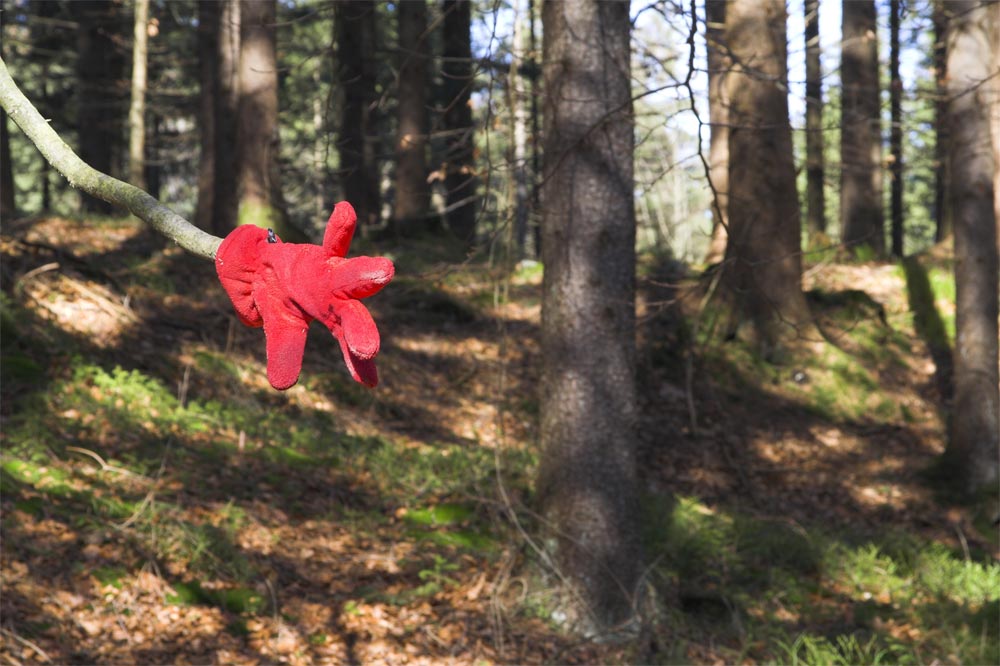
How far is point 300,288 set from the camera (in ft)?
5.05

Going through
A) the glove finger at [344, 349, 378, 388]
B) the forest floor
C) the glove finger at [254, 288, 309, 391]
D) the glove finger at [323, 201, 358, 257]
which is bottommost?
the forest floor

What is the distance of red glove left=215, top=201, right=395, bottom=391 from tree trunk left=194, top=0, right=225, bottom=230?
1202 cm

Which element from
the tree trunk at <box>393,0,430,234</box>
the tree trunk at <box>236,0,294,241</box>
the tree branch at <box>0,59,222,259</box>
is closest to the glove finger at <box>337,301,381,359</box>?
the tree branch at <box>0,59,222,259</box>

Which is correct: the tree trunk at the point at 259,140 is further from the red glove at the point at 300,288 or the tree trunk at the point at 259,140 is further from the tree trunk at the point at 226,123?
the red glove at the point at 300,288

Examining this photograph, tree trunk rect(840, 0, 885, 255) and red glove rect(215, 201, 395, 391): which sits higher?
tree trunk rect(840, 0, 885, 255)

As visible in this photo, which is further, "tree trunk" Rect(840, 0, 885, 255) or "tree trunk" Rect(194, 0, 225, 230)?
"tree trunk" Rect(840, 0, 885, 255)

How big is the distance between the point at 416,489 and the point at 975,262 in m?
6.02

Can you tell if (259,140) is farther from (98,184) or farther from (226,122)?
(98,184)

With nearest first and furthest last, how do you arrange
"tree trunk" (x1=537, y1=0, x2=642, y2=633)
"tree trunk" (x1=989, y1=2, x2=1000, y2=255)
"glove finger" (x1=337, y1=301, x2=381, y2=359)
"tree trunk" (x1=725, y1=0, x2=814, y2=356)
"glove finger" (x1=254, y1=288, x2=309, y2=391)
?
"glove finger" (x1=337, y1=301, x2=381, y2=359)
"glove finger" (x1=254, y1=288, x2=309, y2=391)
"tree trunk" (x1=537, y1=0, x2=642, y2=633)
"tree trunk" (x1=989, y1=2, x2=1000, y2=255)
"tree trunk" (x1=725, y1=0, x2=814, y2=356)

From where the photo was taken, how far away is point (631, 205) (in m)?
6.32

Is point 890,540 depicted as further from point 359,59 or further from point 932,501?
point 359,59

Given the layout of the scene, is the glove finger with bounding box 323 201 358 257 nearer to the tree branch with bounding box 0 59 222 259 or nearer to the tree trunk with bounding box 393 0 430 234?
the tree branch with bounding box 0 59 222 259

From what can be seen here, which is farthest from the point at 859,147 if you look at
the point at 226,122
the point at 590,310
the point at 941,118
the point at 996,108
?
the point at 590,310

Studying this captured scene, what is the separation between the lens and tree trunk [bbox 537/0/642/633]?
619 cm
